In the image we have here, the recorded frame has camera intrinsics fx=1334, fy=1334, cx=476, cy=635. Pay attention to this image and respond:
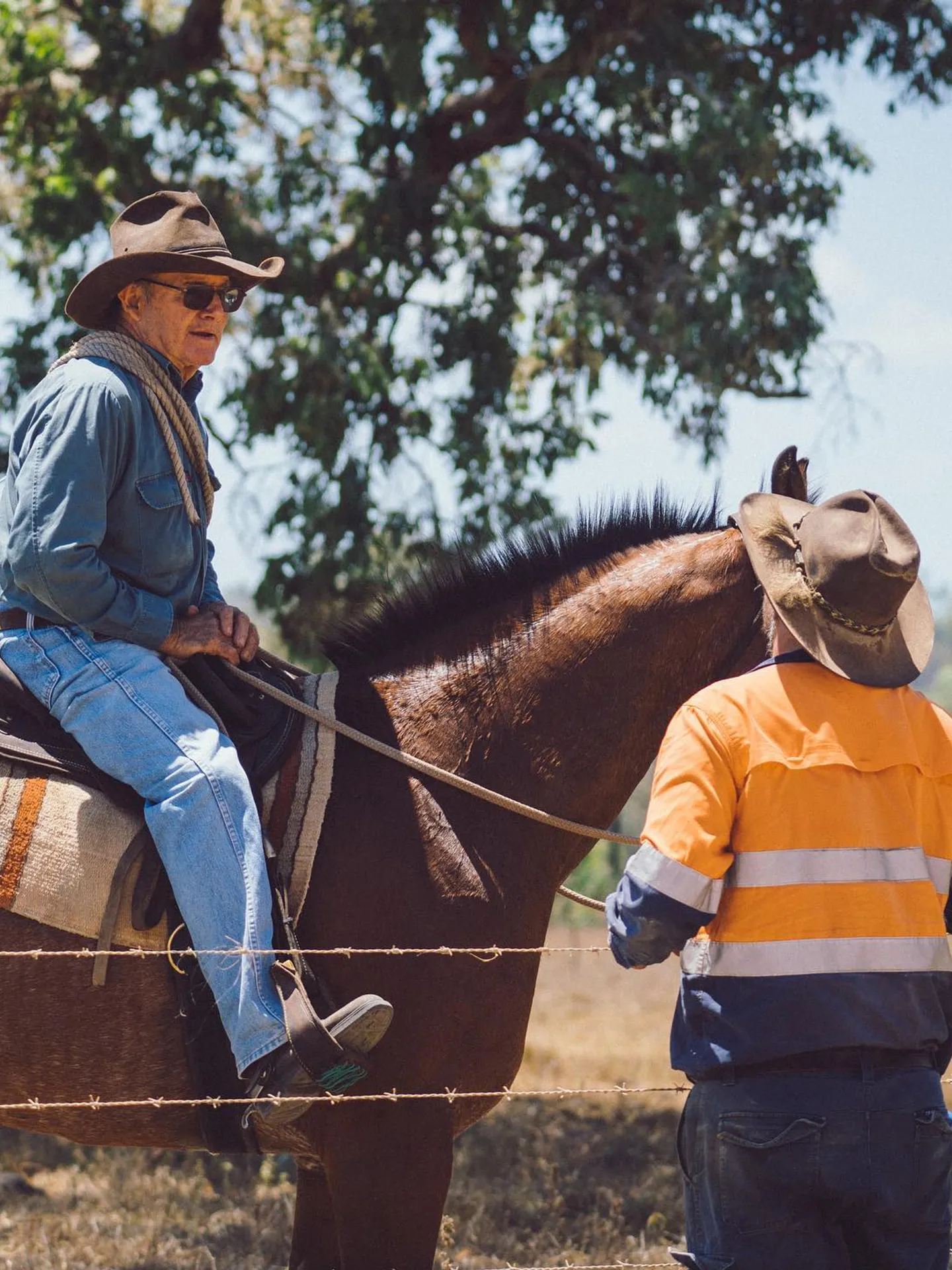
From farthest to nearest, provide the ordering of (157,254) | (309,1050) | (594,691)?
1. (594,691)
2. (157,254)
3. (309,1050)

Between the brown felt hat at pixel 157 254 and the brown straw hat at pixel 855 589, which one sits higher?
the brown felt hat at pixel 157 254

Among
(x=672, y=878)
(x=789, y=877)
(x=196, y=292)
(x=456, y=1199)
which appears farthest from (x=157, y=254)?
Answer: (x=456, y=1199)

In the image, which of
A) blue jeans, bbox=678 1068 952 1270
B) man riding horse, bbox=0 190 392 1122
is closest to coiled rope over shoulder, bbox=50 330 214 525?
man riding horse, bbox=0 190 392 1122

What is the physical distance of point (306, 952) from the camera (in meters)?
2.99

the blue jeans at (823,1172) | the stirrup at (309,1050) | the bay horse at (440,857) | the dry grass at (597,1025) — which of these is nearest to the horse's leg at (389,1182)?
the bay horse at (440,857)

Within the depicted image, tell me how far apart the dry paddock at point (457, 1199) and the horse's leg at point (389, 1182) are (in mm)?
273

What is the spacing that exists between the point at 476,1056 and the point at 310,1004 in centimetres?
A: 47

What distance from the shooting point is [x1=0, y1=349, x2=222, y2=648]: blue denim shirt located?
10.3 ft

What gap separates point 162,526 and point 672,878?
166 centimetres

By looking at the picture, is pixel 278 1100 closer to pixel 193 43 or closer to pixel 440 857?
pixel 440 857

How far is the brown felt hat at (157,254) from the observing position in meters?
3.40

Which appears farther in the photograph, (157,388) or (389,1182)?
(157,388)

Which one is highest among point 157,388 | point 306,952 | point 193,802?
point 157,388

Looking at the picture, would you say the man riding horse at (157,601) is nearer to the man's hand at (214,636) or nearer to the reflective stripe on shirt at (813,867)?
the man's hand at (214,636)
